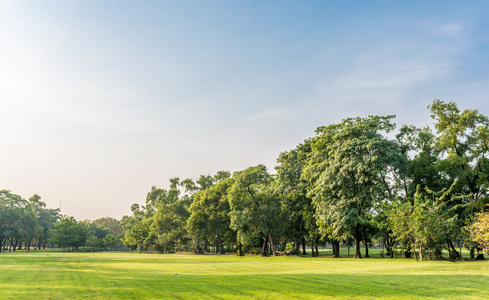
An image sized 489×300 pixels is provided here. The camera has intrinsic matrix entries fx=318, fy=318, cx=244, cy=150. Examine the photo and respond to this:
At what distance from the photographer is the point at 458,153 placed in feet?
120

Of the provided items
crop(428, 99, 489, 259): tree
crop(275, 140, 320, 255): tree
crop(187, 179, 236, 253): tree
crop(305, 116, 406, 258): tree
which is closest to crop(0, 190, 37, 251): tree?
crop(187, 179, 236, 253): tree

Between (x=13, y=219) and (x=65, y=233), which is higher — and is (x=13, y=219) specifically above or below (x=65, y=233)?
above

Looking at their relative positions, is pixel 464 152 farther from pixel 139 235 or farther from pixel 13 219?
pixel 13 219

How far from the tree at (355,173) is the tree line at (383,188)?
119 mm

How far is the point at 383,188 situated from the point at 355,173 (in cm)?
352

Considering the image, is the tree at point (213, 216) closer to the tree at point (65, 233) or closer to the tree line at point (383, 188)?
the tree line at point (383, 188)

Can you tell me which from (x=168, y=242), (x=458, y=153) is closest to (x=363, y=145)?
(x=458, y=153)

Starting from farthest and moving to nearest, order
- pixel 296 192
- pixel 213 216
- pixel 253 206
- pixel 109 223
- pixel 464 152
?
pixel 109 223, pixel 213 216, pixel 253 206, pixel 296 192, pixel 464 152

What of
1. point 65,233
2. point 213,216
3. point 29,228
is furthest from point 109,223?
point 213,216

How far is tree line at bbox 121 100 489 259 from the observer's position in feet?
101

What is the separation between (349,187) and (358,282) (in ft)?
85.0

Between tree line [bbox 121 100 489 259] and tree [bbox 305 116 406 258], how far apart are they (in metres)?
0.12

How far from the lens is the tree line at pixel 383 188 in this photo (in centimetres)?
3077

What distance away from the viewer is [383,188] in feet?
122
